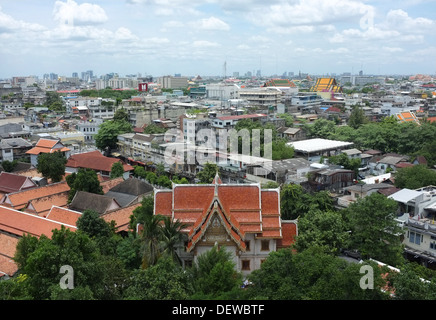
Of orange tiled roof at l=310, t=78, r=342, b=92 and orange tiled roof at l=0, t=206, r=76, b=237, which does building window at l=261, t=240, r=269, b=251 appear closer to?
orange tiled roof at l=0, t=206, r=76, b=237

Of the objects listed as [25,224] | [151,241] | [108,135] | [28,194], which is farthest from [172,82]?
[151,241]

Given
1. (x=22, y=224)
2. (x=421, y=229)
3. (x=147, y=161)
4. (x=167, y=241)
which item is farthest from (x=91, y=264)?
(x=147, y=161)

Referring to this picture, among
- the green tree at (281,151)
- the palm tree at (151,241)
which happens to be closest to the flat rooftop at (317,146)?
the green tree at (281,151)

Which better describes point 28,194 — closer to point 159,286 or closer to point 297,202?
point 297,202
